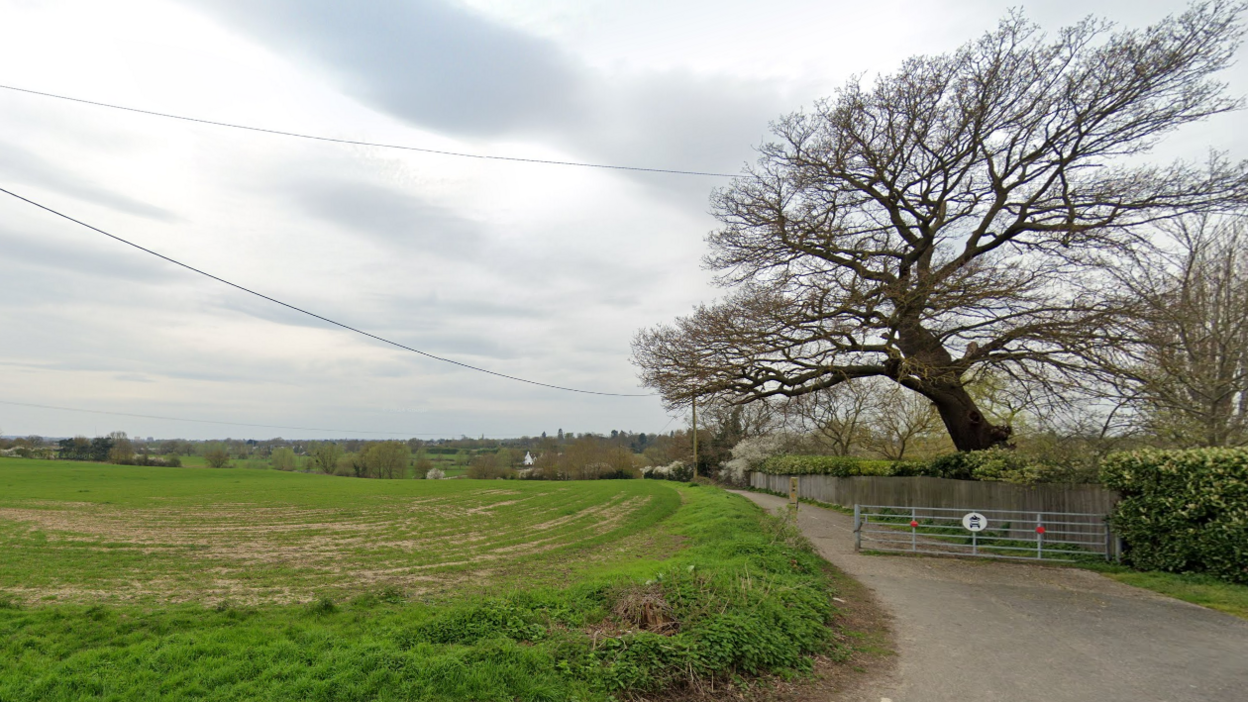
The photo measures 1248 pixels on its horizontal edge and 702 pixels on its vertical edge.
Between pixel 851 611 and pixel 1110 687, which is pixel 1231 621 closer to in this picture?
pixel 1110 687

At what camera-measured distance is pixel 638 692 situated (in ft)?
17.2

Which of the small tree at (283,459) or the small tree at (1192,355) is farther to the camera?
the small tree at (283,459)

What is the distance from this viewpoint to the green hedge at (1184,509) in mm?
9961

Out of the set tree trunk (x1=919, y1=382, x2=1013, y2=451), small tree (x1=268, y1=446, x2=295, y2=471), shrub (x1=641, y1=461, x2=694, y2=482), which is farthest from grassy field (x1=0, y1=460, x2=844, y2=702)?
small tree (x1=268, y1=446, x2=295, y2=471)

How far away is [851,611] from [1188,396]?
12.1 m

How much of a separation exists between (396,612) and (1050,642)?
811 cm

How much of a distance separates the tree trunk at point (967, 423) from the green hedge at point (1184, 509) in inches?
193

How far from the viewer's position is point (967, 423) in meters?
17.3

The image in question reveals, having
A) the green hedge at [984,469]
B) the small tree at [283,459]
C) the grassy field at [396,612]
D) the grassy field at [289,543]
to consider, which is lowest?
the small tree at [283,459]

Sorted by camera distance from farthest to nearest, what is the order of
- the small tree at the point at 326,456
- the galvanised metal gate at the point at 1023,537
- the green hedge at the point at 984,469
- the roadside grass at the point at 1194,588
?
the small tree at the point at 326,456
the green hedge at the point at 984,469
the galvanised metal gate at the point at 1023,537
the roadside grass at the point at 1194,588

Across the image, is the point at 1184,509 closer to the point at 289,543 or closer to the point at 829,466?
the point at 289,543

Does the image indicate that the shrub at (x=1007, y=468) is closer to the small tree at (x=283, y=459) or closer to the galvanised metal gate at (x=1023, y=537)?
the galvanised metal gate at (x=1023, y=537)

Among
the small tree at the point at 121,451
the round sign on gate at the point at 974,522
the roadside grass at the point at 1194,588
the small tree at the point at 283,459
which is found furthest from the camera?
the small tree at the point at 283,459

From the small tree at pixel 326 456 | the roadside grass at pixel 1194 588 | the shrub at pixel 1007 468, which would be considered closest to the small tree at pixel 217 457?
the small tree at pixel 326 456
